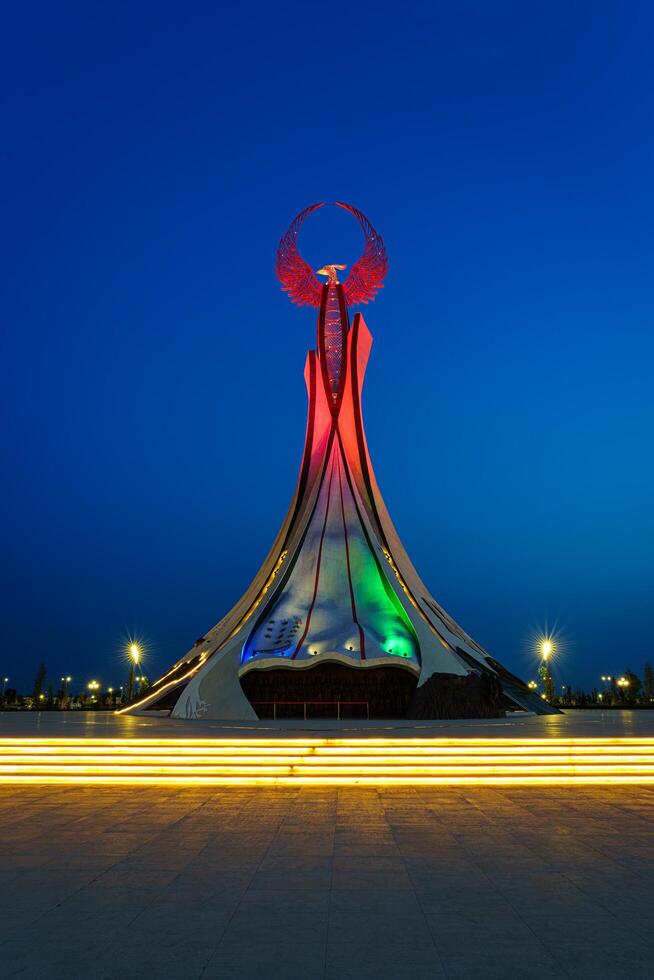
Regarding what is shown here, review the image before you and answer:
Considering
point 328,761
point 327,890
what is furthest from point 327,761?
Result: point 327,890

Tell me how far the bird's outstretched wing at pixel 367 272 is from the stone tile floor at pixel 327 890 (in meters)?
18.6

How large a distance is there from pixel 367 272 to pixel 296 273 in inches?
84.4

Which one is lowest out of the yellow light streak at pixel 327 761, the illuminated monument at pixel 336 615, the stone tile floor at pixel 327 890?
the stone tile floor at pixel 327 890

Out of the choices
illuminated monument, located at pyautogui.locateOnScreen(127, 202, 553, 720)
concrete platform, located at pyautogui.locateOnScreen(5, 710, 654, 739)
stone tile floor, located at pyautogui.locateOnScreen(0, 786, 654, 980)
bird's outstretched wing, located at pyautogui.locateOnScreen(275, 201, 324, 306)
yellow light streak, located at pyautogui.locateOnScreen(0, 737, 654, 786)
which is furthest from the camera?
bird's outstretched wing, located at pyautogui.locateOnScreen(275, 201, 324, 306)

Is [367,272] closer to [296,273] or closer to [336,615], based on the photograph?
[296,273]

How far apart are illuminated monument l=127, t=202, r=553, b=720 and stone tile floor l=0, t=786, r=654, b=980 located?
10.6 meters

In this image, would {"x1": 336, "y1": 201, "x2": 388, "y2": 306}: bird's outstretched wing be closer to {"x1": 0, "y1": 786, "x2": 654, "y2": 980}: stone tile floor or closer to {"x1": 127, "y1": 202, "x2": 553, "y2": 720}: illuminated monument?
{"x1": 127, "y1": 202, "x2": 553, "y2": 720}: illuminated monument

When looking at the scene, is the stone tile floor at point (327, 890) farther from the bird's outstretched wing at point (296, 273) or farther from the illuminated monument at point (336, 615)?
the bird's outstretched wing at point (296, 273)

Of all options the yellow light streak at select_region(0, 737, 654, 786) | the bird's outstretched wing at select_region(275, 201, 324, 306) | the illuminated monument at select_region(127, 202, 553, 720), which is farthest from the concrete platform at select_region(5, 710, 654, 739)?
the bird's outstretched wing at select_region(275, 201, 324, 306)

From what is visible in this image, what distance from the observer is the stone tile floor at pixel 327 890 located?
3.05m

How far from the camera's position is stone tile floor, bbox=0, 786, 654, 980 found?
3.05m

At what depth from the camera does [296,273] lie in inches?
902

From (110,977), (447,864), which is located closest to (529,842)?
(447,864)

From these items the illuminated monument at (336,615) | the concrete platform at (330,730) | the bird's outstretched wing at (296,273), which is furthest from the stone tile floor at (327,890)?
the bird's outstretched wing at (296,273)
